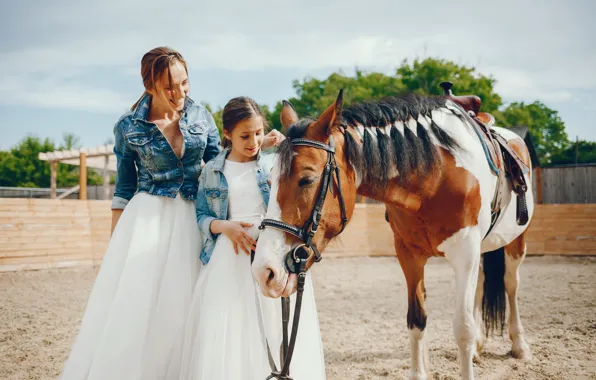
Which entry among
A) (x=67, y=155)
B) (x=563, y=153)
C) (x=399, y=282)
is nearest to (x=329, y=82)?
(x=563, y=153)

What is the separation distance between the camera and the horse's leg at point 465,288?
8.50 ft

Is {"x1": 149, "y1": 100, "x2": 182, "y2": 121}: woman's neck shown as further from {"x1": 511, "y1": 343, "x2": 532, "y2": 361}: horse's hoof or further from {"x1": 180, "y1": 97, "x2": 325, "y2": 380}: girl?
{"x1": 511, "y1": 343, "x2": 532, "y2": 361}: horse's hoof

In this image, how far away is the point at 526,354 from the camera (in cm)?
370

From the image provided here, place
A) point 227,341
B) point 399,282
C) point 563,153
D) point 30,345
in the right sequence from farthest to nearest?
point 563,153 < point 399,282 < point 30,345 < point 227,341

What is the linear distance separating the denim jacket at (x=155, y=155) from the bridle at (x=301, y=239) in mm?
689

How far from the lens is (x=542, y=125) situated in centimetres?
3762

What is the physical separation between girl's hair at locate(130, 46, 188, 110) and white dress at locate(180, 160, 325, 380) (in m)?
0.56

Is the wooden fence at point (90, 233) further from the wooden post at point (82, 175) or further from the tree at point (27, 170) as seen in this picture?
Answer: the tree at point (27, 170)

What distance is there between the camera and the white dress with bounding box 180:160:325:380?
199 cm

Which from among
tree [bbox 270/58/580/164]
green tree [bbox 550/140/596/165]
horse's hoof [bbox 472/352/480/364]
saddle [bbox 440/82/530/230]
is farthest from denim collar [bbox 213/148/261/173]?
green tree [bbox 550/140/596/165]

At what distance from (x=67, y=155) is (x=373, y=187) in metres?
13.0

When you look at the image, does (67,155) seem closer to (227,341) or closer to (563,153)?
(227,341)

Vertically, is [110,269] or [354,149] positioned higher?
[354,149]

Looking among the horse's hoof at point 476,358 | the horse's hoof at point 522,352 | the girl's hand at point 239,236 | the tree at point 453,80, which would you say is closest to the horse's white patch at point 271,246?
the girl's hand at point 239,236
